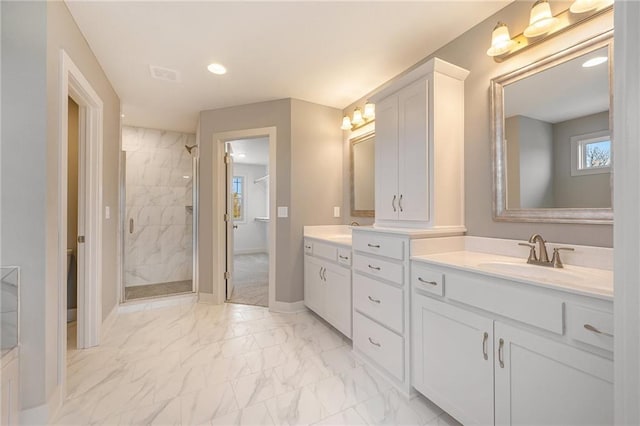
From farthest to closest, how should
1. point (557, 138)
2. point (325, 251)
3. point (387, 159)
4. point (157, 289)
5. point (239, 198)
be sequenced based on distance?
1. point (239, 198)
2. point (157, 289)
3. point (325, 251)
4. point (387, 159)
5. point (557, 138)

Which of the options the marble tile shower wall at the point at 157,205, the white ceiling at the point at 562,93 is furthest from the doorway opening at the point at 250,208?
the white ceiling at the point at 562,93

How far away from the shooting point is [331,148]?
130 inches

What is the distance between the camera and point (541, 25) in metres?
1.45

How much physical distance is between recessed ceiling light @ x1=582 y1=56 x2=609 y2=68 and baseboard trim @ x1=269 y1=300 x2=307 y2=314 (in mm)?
2933

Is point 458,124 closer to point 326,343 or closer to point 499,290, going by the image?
point 499,290

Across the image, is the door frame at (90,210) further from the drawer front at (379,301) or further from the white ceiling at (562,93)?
the white ceiling at (562,93)

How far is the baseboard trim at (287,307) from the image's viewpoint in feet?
10.1

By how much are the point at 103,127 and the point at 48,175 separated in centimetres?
126

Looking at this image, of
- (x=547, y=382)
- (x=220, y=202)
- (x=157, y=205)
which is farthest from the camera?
(x=157, y=205)

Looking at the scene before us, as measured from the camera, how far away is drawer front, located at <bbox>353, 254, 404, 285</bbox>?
5.72 ft

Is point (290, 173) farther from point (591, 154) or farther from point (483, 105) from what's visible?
point (591, 154)

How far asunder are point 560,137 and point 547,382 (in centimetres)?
124

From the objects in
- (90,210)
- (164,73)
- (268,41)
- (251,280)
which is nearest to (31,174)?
(90,210)

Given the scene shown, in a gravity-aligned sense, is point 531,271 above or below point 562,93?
below
